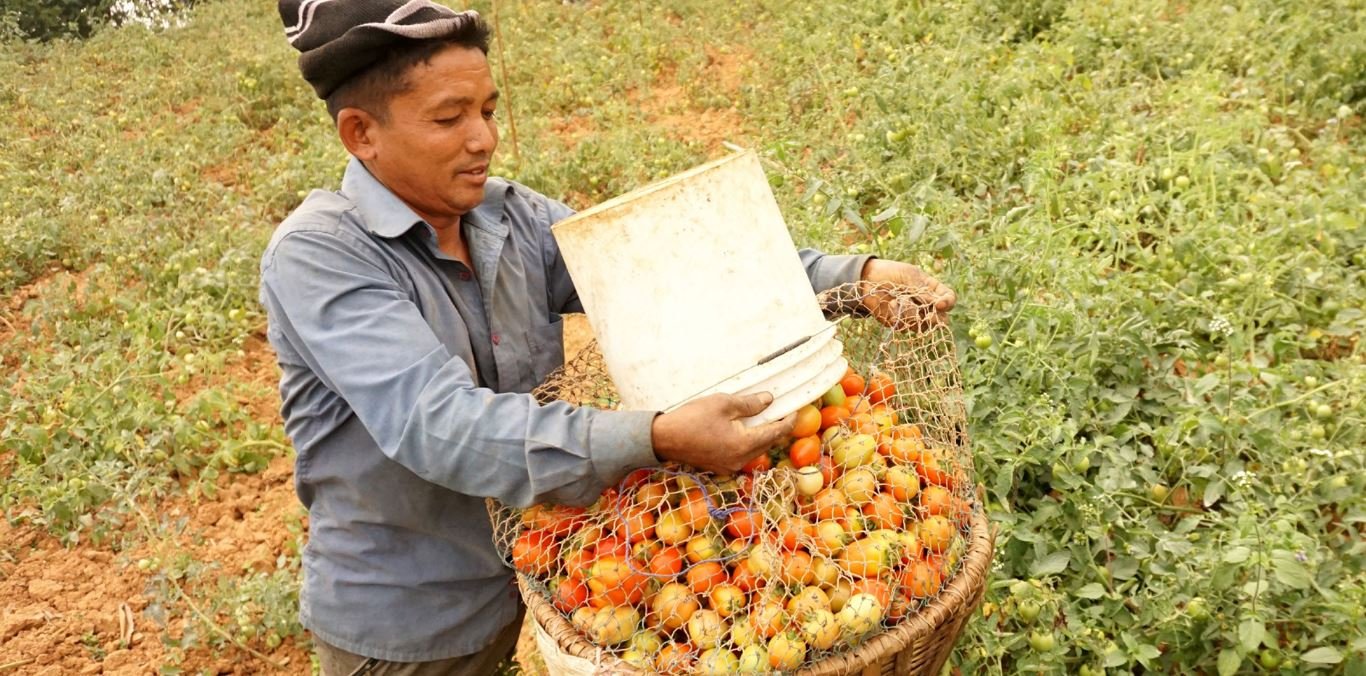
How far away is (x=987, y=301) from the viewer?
112 inches

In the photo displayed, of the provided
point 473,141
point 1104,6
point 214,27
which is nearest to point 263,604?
point 473,141

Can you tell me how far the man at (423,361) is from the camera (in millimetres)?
1479

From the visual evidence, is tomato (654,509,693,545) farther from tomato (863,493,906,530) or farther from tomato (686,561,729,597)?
tomato (863,493,906,530)

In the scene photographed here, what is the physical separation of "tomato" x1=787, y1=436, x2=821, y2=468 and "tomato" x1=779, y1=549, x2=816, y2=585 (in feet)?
0.57

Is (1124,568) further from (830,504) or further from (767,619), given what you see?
(767,619)

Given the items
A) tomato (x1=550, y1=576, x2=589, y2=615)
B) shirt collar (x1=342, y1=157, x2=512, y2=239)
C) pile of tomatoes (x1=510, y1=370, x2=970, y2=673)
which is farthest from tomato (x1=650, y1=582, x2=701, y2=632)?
shirt collar (x1=342, y1=157, x2=512, y2=239)

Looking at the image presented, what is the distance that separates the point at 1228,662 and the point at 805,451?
1.04 metres

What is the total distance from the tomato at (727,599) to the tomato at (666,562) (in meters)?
0.07

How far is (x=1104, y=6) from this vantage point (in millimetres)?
4949

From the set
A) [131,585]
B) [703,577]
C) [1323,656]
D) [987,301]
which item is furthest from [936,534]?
[131,585]

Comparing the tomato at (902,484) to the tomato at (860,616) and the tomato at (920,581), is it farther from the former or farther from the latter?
the tomato at (860,616)

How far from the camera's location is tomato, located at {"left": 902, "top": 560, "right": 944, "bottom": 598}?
1508 mm

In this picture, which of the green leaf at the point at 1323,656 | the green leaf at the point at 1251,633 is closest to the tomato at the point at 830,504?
the green leaf at the point at 1251,633

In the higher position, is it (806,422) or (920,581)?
(806,422)
